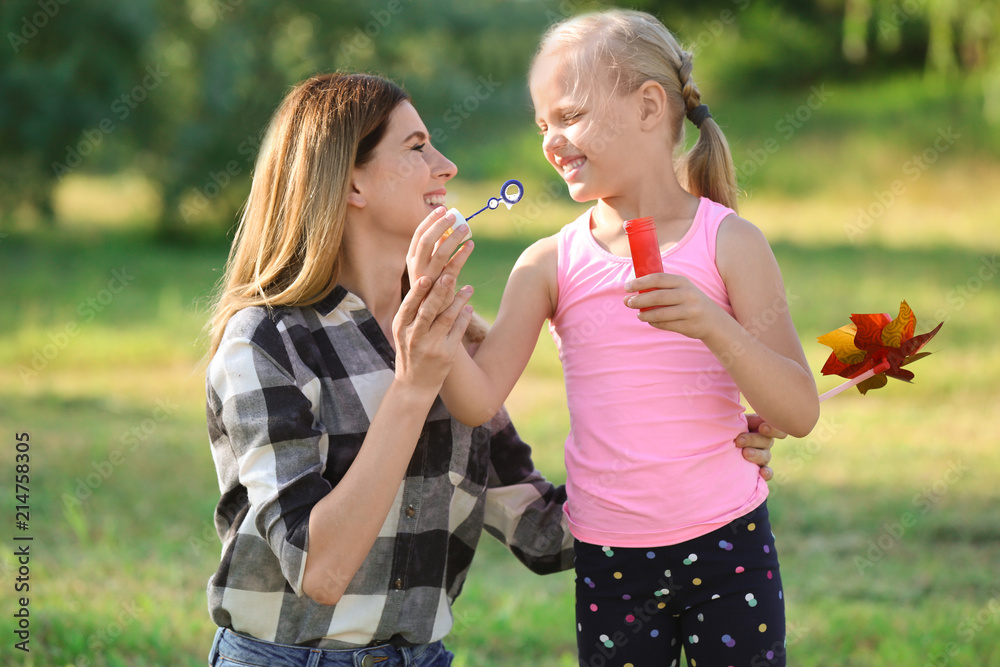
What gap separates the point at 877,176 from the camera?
14469 millimetres

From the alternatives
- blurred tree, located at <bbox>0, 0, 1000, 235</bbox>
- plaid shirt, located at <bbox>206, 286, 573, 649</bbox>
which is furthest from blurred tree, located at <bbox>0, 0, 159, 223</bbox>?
plaid shirt, located at <bbox>206, 286, 573, 649</bbox>

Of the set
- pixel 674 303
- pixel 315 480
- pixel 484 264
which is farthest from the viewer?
pixel 484 264

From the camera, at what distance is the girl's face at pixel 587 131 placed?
1938 millimetres

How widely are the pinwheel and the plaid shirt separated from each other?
2.63 ft

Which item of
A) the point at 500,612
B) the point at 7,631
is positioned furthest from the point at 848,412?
the point at 7,631

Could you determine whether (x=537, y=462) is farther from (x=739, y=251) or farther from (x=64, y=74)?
(x=64, y=74)

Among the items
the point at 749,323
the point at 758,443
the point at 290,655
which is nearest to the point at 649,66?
the point at 749,323

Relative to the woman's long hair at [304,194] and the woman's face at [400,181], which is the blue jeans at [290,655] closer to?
the woman's long hair at [304,194]

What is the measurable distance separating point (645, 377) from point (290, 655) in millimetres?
871

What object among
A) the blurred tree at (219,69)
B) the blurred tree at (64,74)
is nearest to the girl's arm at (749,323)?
the blurred tree at (219,69)

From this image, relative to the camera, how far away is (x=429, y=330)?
175 cm

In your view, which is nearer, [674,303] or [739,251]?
[674,303]

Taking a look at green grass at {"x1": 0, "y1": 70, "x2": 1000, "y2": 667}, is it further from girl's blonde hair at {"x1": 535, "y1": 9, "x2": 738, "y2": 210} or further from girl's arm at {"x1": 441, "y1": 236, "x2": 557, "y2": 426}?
Result: girl's blonde hair at {"x1": 535, "y1": 9, "x2": 738, "y2": 210}

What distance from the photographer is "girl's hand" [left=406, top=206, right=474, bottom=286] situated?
68.1 inches
